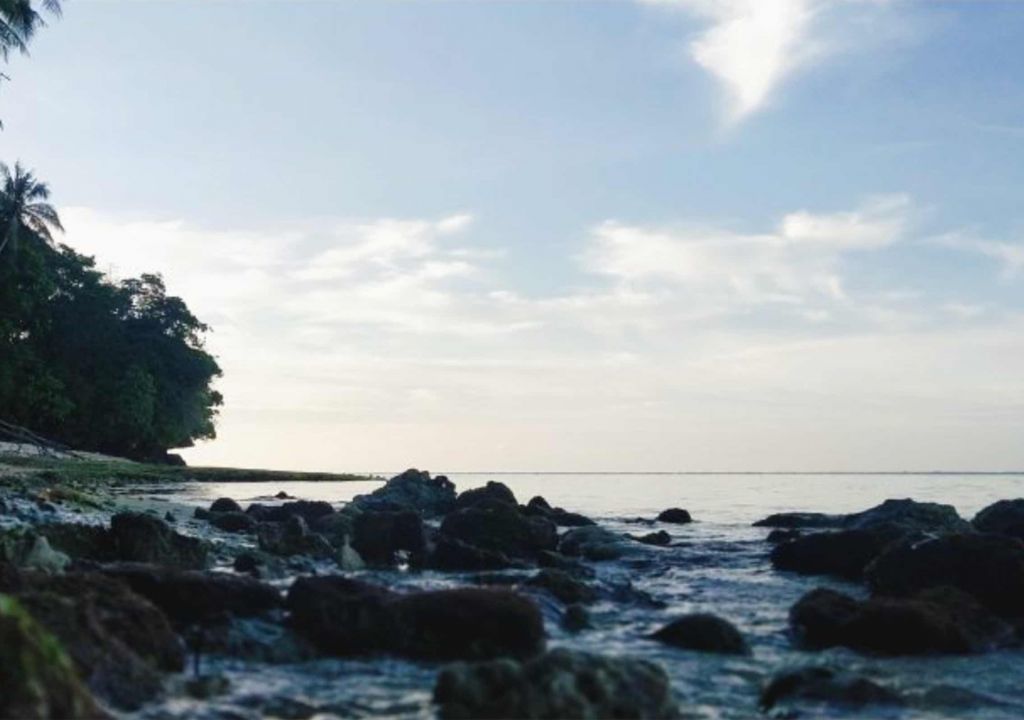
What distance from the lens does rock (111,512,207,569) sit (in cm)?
1311

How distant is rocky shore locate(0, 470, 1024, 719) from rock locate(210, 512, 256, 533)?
4560 mm

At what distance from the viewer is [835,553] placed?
16688mm

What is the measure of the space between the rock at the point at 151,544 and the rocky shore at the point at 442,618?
1.2 inches

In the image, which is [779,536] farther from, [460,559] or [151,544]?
[151,544]

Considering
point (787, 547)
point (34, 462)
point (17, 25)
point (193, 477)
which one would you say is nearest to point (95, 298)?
point (193, 477)

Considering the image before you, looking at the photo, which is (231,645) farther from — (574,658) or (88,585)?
(574,658)

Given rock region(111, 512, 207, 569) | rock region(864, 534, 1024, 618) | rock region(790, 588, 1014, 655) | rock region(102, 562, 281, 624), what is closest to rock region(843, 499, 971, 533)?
rock region(864, 534, 1024, 618)

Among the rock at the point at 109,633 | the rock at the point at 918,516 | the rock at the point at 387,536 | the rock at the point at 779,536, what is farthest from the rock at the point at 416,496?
the rock at the point at 109,633

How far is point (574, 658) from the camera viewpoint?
6.35m

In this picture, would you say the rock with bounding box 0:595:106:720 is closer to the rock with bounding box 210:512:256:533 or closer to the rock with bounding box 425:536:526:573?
the rock with bounding box 425:536:526:573

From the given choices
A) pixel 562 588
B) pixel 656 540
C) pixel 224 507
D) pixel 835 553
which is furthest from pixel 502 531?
pixel 224 507

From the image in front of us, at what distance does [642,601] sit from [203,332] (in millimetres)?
62300

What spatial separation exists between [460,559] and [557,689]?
32.2 feet

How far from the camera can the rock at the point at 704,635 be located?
928 centimetres
